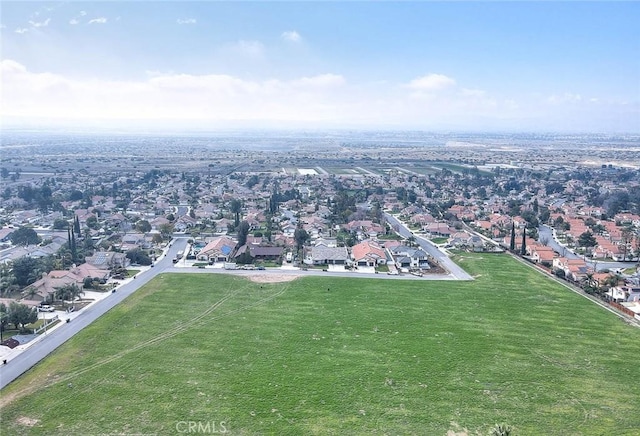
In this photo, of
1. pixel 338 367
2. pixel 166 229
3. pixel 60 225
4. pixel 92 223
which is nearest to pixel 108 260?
pixel 166 229

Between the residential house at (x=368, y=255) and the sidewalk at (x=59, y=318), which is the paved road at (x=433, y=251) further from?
the sidewalk at (x=59, y=318)

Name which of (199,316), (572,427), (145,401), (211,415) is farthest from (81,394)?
(572,427)

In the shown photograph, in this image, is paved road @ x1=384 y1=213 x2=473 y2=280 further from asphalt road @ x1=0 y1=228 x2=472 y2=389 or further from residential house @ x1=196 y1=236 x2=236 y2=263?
residential house @ x1=196 y1=236 x2=236 y2=263

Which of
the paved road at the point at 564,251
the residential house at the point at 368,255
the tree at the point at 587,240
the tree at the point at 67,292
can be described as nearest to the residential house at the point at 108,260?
the tree at the point at 67,292

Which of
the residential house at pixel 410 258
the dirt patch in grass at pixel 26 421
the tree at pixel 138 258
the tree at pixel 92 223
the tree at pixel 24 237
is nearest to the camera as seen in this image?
the dirt patch in grass at pixel 26 421

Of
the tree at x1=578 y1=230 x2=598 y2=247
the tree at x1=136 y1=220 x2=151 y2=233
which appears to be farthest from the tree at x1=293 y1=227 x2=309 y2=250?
the tree at x1=578 y1=230 x2=598 y2=247

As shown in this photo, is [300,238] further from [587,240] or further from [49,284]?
[587,240]
